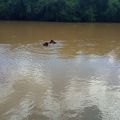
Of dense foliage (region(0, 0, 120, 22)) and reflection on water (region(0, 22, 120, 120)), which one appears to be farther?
dense foliage (region(0, 0, 120, 22))

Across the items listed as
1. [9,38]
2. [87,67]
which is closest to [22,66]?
[87,67]

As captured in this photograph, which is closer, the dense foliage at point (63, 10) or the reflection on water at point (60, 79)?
the reflection on water at point (60, 79)

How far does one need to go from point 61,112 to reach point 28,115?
123 cm

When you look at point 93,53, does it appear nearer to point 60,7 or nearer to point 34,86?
point 34,86

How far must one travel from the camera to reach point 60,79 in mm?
16922

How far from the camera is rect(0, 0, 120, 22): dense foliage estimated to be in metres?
45.4

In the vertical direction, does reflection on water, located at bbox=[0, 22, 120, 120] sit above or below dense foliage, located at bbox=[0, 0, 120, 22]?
below

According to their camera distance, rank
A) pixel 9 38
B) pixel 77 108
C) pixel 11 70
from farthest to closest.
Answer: pixel 9 38 < pixel 11 70 < pixel 77 108

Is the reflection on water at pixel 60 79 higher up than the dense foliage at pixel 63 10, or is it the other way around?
the dense foliage at pixel 63 10

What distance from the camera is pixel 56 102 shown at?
44.7 feet

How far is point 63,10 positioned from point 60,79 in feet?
96.7

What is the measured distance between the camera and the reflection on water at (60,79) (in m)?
12.7

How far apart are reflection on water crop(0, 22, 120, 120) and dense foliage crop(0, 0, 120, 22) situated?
1506cm

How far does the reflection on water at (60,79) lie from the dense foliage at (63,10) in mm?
15061
